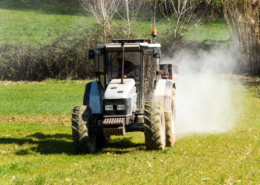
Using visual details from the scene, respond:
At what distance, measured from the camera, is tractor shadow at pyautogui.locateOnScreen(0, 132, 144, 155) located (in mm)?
8500

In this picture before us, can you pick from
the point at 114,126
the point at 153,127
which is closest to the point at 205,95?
the point at 153,127

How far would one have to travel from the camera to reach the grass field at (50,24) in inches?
1291

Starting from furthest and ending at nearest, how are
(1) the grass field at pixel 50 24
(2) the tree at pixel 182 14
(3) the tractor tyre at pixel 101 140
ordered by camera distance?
(1) the grass field at pixel 50 24
(2) the tree at pixel 182 14
(3) the tractor tyre at pixel 101 140

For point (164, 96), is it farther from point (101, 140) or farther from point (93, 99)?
point (101, 140)

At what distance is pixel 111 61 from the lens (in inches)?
329

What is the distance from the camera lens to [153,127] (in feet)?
24.6

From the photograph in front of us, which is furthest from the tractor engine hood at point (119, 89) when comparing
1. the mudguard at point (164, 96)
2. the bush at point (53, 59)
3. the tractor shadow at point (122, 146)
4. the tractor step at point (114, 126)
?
the bush at point (53, 59)

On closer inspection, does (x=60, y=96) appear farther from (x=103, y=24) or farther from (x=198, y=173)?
(x=198, y=173)

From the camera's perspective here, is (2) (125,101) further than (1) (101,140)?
No

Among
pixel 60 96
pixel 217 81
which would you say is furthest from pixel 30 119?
pixel 217 81

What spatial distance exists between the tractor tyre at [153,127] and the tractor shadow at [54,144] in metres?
0.93

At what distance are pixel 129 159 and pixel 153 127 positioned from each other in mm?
836

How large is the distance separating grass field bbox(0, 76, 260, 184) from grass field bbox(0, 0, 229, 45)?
742 inches

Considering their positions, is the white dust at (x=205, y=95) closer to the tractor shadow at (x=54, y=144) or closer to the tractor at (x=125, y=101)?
the tractor shadow at (x=54, y=144)
